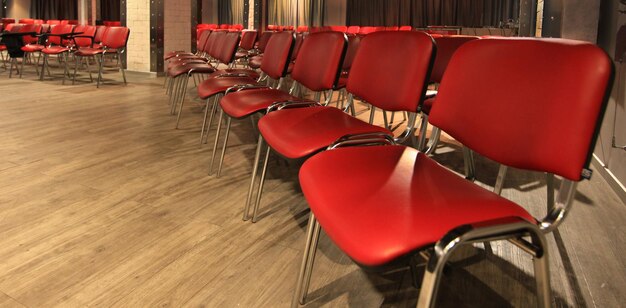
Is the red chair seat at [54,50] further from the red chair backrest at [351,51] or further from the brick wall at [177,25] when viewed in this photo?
the red chair backrest at [351,51]

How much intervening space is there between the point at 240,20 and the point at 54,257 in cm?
1762

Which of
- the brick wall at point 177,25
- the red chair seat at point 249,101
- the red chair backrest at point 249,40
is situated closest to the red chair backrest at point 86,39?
the brick wall at point 177,25

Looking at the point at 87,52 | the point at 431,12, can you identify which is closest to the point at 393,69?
the point at 87,52

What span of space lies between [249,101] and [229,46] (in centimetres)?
204

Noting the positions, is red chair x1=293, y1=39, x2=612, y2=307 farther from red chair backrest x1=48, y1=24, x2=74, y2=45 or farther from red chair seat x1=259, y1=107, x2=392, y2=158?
red chair backrest x1=48, y1=24, x2=74, y2=45

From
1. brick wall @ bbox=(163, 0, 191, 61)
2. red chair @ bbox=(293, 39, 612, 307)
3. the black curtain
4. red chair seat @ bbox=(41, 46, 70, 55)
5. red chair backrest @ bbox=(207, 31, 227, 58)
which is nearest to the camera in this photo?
red chair @ bbox=(293, 39, 612, 307)

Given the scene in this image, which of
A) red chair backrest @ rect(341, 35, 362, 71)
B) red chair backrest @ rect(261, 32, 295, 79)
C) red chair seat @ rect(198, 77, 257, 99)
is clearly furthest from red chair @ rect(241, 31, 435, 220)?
red chair backrest @ rect(341, 35, 362, 71)

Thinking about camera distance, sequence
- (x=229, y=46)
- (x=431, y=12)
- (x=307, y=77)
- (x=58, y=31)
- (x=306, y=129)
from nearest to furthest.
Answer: (x=306, y=129), (x=307, y=77), (x=229, y=46), (x=58, y=31), (x=431, y=12)

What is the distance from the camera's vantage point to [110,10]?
1981 cm

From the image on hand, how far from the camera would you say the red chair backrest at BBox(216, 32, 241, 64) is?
4.03 metres

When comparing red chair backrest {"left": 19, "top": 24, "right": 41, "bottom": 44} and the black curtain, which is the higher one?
the black curtain

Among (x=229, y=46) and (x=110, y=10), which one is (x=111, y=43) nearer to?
(x=229, y=46)

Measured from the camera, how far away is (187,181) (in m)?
2.61

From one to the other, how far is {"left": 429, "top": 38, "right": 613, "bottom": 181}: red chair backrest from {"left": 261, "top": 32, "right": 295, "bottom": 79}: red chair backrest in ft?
4.82
